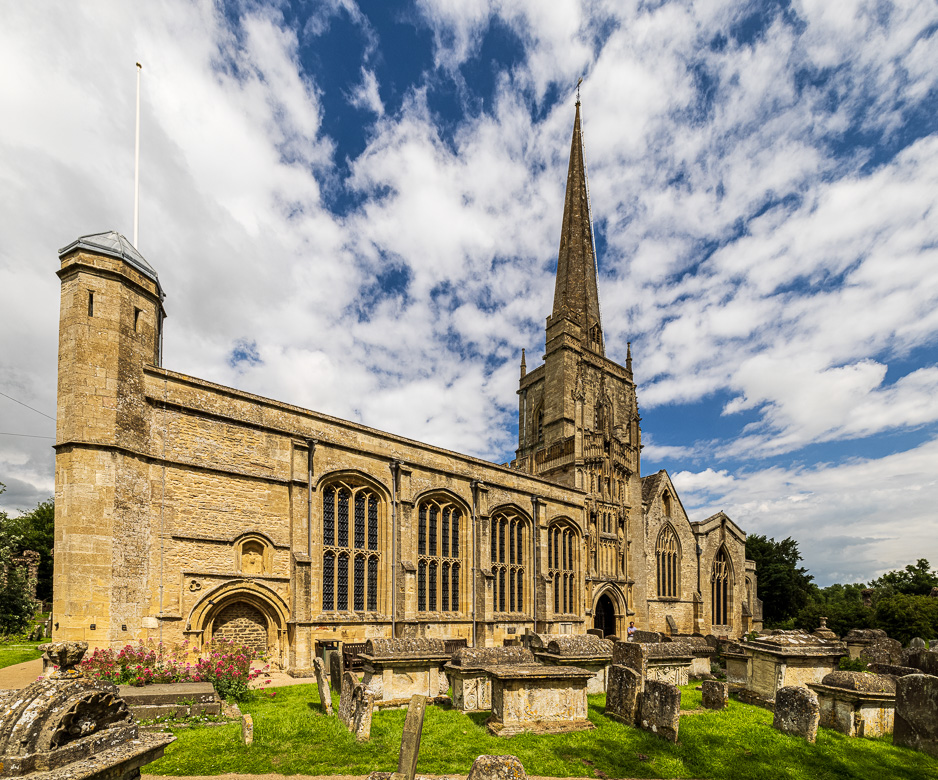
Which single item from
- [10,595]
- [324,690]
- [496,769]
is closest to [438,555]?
[324,690]

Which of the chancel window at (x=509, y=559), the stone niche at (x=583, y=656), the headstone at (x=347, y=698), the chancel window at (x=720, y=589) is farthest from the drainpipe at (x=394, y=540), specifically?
the chancel window at (x=720, y=589)

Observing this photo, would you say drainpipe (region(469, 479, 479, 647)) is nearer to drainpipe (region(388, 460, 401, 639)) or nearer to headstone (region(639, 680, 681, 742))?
drainpipe (region(388, 460, 401, 639))

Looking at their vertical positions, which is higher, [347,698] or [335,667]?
[347,698]

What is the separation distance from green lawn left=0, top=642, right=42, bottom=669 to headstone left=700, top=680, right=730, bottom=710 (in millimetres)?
19244

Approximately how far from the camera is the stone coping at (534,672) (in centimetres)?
862

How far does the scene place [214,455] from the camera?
14852mm

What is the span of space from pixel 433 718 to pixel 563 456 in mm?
21484

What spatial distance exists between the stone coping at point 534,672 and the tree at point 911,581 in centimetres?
4169

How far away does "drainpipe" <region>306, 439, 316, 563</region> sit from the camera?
16109 millimetres

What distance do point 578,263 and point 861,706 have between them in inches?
1226

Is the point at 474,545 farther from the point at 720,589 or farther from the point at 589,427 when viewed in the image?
the point at 720,589

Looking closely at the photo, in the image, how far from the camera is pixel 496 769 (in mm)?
4027

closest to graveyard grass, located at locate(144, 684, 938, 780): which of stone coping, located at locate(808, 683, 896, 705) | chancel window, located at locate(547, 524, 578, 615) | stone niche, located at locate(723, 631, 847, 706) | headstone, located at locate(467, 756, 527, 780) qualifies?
stone coping, located at locate(808, 683, 896, 705)

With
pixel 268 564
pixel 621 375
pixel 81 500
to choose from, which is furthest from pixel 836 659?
pixel 621 375
